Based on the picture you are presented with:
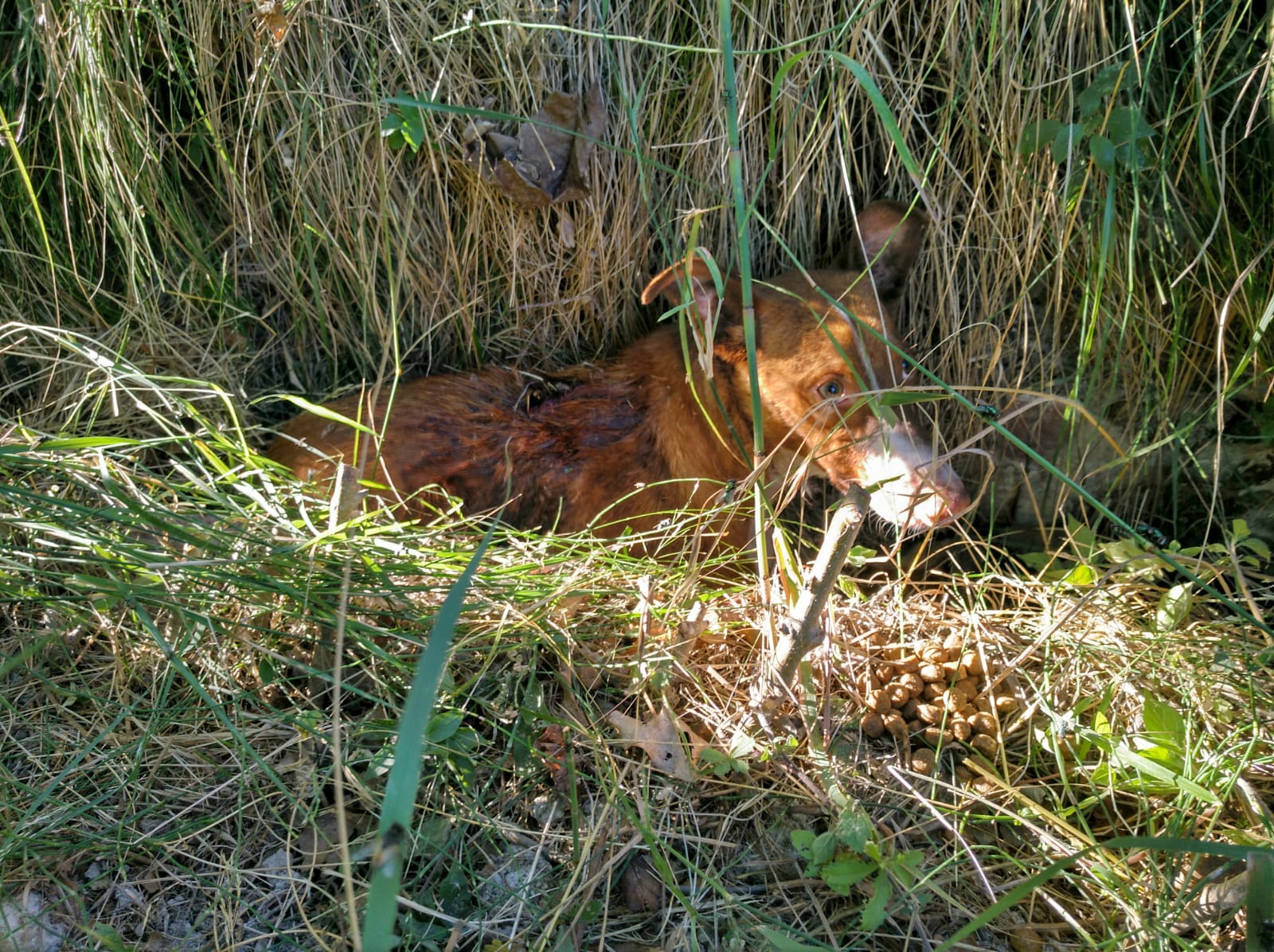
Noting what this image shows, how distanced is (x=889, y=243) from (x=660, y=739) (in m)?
1.58

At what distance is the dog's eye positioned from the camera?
2.99 m

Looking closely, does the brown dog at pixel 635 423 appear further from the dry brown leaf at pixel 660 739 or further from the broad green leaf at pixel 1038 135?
the dry brown leaf at pixel 660 739

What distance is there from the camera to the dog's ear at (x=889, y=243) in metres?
2.93

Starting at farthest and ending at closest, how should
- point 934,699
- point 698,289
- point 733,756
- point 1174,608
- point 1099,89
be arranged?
1. point 698,289
2. point 1099,89
3. point 1174,608
4. point 934,699
5. point 733,756

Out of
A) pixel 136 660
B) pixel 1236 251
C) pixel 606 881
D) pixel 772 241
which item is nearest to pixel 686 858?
pixel 606 881

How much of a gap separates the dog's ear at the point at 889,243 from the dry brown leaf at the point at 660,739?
4.65ft

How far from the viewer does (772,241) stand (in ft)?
10.6

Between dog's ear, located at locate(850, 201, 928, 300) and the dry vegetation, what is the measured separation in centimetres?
9

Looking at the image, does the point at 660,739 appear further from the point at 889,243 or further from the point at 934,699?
the point at 889,243

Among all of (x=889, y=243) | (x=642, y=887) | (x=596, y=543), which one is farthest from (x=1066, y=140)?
(x=642, y=887)

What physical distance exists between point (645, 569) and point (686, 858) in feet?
2.63

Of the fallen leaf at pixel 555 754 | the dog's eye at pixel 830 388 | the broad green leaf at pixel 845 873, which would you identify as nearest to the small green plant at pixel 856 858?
the broad green leaf at pixel 845 873

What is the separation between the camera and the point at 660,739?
2.18 meters

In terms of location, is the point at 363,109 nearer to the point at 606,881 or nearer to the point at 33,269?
the point at 33,269
